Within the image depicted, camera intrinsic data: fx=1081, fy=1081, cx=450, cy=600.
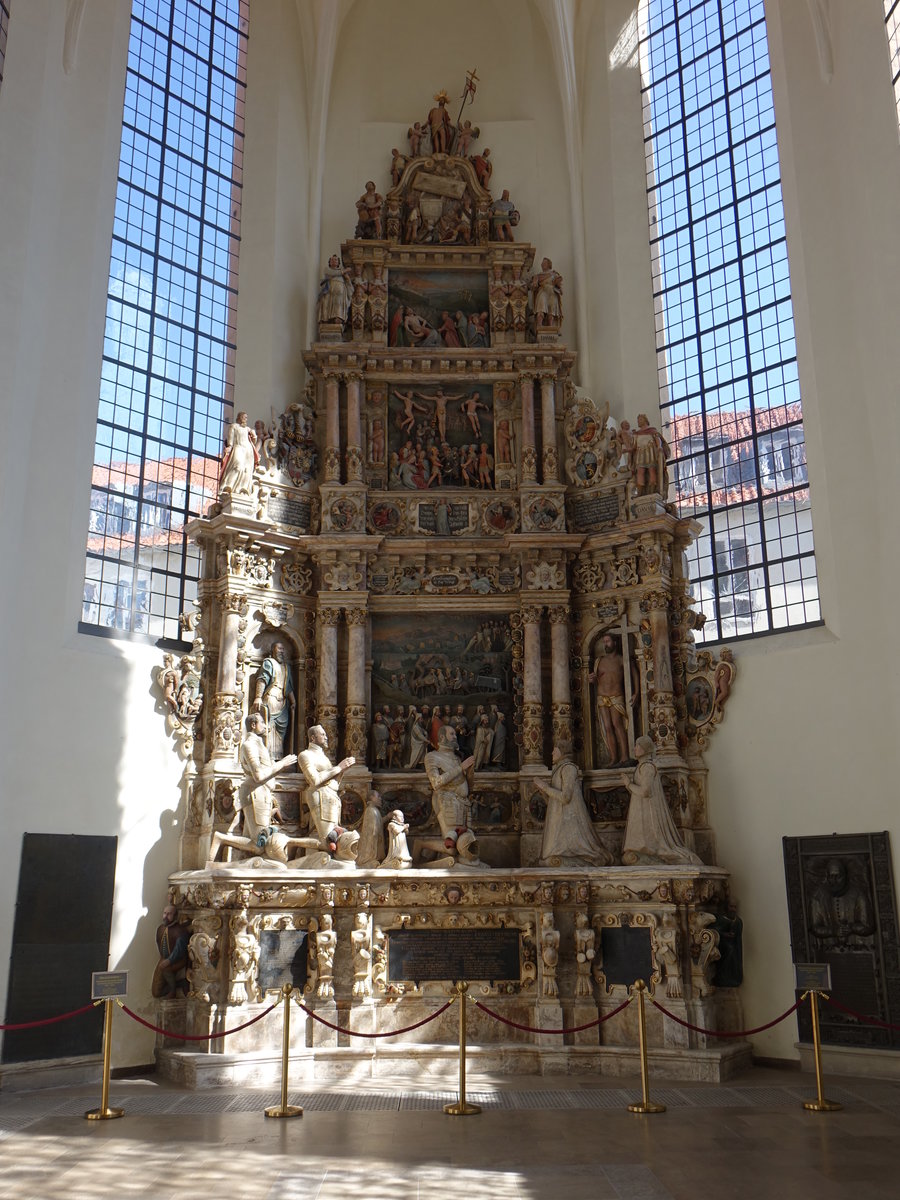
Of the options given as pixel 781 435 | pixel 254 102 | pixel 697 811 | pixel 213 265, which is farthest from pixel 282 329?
pixel 697 811

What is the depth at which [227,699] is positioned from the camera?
623 inches

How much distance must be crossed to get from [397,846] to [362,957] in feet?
5.01

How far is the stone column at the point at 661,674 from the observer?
15.9m

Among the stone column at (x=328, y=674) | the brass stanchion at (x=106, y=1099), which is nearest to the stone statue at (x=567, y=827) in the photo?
the stone column at (x=328, y=674)

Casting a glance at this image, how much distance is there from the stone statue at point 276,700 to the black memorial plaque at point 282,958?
9.87 feet

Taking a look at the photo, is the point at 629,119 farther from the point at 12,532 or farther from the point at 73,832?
the point at 73,832

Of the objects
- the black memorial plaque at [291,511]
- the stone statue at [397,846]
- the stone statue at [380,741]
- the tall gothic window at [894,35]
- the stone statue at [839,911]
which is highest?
the tall gothic window at [894,35]

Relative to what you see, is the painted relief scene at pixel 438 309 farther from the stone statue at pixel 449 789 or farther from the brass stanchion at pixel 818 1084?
the brass stanchion at pixel 818 1084

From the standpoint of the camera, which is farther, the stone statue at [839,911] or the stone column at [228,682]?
the stone column at [228,682]

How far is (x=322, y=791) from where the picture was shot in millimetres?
15258

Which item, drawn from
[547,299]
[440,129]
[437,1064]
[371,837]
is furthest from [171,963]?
[440,129]

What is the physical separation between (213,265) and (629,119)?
26.8 ft

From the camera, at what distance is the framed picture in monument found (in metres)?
13.6

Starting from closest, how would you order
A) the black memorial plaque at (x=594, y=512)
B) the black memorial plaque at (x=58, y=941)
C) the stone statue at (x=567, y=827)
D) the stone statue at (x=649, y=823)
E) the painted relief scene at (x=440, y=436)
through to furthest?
1. the black memorial plaque at (x=58, y=941)
2. the stone statue at (x=649, y=823)
3. the stone statue at (x=567, y=827)
4. the black memorial plaque at (x=594, y=512)
5. the painted relief scene at (x=440, y=436)
